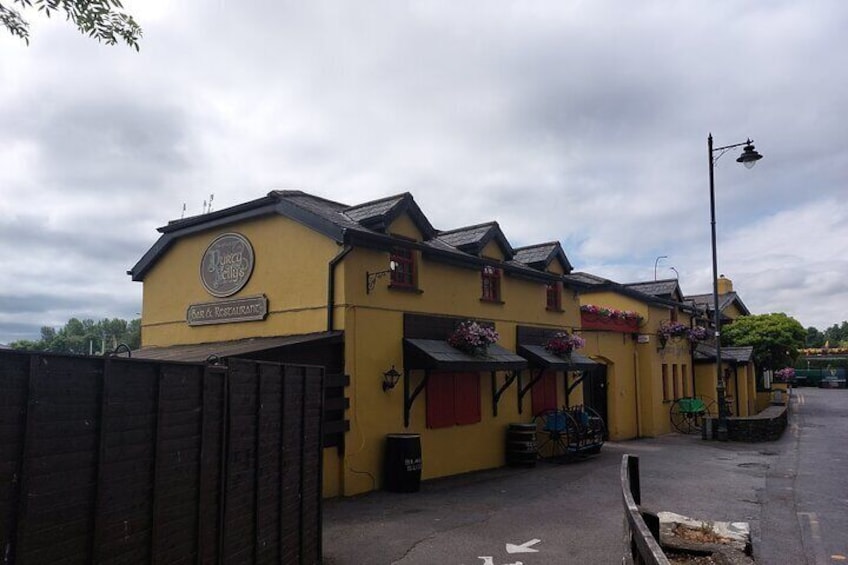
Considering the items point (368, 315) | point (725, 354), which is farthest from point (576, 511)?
point (725, 354)

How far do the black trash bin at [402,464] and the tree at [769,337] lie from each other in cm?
3047

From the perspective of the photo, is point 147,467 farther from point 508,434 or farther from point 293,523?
point 508,434

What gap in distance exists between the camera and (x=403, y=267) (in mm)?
13375

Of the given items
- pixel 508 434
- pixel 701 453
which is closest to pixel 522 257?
pixel 508 434

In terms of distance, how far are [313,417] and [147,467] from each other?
2878mm

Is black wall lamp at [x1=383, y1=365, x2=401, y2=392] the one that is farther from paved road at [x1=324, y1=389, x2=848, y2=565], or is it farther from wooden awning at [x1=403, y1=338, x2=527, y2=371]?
paved road at [x1=324, y1=389, x2=848, y2=565]

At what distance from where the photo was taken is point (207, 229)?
13992mm

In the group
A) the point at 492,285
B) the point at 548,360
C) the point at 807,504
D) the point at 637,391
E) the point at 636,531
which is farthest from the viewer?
the point at 637,391

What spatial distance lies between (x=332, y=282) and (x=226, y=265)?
3179mm

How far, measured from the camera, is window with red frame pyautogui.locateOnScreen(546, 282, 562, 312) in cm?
1858

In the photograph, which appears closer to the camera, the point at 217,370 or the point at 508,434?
the point at 217,370

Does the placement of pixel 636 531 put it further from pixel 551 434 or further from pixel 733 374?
pixel 733 374

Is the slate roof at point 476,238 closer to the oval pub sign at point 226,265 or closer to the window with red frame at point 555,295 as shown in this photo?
the window with red frame at point 555,295

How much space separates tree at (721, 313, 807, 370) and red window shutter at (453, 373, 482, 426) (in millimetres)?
27110
